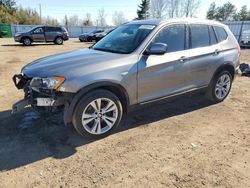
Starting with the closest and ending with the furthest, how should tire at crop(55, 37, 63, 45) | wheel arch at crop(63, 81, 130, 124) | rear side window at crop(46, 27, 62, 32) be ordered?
1. wheel arch at crop(63, 81, 130, 124)
2. rear side window at crop(46, 27, 62, 32)
3. tire at crop(55, 37, 63, 45)

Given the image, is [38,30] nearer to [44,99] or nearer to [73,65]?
[73,65]

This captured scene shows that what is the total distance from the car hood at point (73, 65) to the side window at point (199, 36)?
1.62 metres

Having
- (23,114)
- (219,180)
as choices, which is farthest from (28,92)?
(219,180)

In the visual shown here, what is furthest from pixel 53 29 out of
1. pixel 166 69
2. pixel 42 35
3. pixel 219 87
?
pixel 166 69

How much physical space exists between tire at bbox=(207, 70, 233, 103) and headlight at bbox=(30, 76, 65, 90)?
130 inches

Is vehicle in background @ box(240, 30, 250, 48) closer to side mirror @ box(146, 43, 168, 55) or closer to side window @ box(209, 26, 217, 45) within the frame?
side window @ box(209, 26, 217, 45)

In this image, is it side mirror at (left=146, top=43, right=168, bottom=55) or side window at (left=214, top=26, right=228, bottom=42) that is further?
side window at (left=214, top=26, right=228, bottom=42)

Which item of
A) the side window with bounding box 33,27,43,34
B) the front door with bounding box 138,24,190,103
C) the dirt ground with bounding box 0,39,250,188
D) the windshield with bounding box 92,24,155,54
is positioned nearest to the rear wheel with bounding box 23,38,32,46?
the side window with bounding box 33,27,43,34

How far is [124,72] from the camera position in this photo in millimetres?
3832

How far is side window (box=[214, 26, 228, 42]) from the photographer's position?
524 cm

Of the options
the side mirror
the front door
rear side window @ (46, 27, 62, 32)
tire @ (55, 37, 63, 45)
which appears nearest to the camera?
the side mirror

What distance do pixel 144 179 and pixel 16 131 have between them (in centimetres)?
239

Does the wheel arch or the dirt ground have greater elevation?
the wheel arch

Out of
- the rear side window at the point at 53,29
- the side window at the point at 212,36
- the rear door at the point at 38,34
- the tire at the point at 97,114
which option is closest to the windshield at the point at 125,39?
the tire at the point at 97,114
